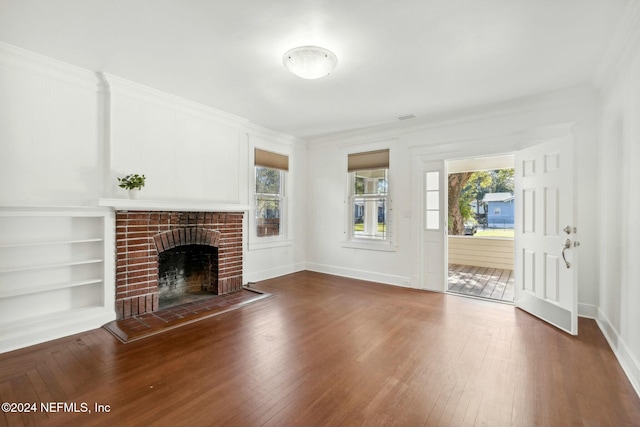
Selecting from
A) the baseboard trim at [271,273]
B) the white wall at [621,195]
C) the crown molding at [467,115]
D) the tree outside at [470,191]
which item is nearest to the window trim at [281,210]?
the baseboard trim at [271,273]

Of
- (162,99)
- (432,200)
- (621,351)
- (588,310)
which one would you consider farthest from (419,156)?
(162,99)

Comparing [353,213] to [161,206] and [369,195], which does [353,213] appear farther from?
[161,206]

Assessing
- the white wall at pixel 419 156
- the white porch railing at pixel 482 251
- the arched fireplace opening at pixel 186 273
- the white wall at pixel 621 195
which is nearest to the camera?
the white wall at pixel 621 195

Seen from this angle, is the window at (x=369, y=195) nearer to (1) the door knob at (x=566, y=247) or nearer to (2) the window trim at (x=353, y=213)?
(2) the window trim at (x=353, y=213)

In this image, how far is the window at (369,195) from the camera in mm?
5289

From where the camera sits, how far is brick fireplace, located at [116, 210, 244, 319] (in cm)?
338

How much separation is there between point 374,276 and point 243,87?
12.3 ft

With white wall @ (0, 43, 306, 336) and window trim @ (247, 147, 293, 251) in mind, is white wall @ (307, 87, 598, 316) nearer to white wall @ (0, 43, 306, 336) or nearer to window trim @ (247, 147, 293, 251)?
window trim @ (247, 147, 293, 251)

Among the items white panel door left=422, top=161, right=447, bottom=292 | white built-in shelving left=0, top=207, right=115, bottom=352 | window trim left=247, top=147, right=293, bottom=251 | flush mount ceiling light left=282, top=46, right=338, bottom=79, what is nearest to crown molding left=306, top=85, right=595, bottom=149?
white panel door left=422, top=161, right=447, bottom=292

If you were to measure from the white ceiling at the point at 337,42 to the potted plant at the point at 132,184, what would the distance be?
116 cm

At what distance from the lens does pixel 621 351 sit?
8.16 feet

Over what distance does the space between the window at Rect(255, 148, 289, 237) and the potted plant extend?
82.4 inches

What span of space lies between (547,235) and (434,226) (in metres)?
1.58

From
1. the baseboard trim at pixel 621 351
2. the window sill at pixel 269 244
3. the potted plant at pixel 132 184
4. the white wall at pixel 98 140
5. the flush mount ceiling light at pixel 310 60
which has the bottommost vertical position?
the baseboard trim at pixel 621 351
